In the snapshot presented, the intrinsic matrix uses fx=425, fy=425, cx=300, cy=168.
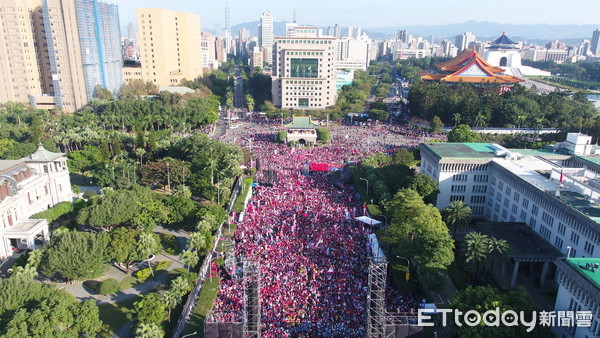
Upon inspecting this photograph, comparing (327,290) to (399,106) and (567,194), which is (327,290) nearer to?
(567,194)

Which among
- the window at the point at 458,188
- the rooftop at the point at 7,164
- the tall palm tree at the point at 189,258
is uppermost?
the rooftop at the point at 7,164

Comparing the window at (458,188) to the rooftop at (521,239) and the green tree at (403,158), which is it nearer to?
the rooftop at (521,239)

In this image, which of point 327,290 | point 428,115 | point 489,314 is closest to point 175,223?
point 327,290

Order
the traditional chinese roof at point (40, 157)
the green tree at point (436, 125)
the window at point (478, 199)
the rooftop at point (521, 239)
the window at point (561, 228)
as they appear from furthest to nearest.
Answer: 1. the green tree at point (436, 125)
2. the window at point (478, 199)
3. the traditional chinese roof at point (40, 157)
4. the window at point (561, 228)
5. the rooftop at point (521, 239)

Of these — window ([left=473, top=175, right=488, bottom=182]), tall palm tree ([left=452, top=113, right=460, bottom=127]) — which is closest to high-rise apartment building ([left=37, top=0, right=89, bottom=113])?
tall palm tree ([left=452, top=113, right=460, bottom=127])

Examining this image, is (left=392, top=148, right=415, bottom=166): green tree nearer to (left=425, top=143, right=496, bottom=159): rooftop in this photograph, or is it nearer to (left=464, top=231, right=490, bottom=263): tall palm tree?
(left=425, top=143, right=496, bottom=159): rooftop

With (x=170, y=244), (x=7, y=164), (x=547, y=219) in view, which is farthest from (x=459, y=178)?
(x=7, y=164)

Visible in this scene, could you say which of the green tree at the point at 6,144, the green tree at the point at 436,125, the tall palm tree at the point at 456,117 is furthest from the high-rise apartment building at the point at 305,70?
the green tree at the point at 6,144
